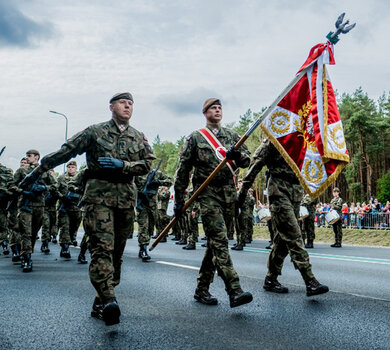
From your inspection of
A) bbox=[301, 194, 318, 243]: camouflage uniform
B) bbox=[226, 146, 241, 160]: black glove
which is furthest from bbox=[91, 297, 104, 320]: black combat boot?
bbox=[301, 194, 318, 243]: camouflage uniform

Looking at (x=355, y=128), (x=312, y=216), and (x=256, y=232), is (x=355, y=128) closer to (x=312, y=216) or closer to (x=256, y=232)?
(x=256, y=232)

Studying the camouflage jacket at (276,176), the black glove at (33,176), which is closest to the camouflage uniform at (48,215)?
the black glove at (33,176)

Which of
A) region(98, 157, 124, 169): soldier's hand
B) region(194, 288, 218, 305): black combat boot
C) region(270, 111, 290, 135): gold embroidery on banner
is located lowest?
region(194, 288, 218, 305): black combat boot

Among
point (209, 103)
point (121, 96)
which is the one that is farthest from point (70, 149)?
point (209, 103)

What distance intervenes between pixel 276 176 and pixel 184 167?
1246mm

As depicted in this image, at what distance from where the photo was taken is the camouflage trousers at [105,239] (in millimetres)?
4258

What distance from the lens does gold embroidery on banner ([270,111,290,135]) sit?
5594 millimetres

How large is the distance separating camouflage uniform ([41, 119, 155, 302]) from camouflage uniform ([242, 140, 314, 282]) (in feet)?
5.54

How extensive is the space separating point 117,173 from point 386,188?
48551 mm

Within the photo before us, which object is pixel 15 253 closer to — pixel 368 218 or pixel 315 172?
pixel 315 172

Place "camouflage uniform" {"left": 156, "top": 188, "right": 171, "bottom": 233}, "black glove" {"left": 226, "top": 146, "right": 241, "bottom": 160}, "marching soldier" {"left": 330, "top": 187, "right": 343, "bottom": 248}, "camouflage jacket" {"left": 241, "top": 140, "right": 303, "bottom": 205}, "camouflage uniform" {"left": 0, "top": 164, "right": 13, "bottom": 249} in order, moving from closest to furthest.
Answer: "black glove" {"left": 226, "top": 146, "right": 241, "bottom": 160} → "camouflage jacket" {"left": 241, "top": 140, "right": 303, "bottom": 205} → "camouflage uniform" {"left": 0, "top": 164, "right": 13, "bottom": 249} → "marching soldier" {"left": 330, "top": 187, "right": 343, "bottom": 248} → "camouflage uniform" {"left": 156, "top": 188, "right": 171, "bottom": 233}

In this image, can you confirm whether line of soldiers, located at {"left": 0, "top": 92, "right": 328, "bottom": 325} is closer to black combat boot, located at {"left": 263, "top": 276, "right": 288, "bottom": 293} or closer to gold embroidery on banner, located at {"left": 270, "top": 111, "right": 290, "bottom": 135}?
black combat boot, located at {"left": 263, "top": 276, "right": 288, "bottom": 293}

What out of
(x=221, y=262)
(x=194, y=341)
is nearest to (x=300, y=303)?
(x=221, y=262)

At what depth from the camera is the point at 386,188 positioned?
4859 centimetres
